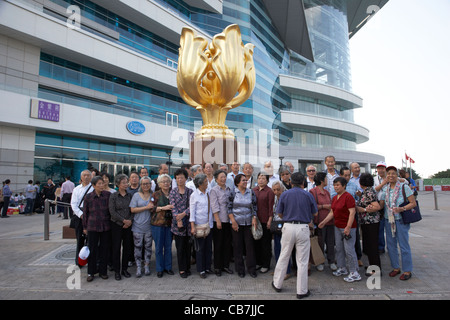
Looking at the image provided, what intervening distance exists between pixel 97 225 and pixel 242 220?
7.08 ft

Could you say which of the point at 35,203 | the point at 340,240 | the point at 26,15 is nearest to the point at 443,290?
the point at 340,240

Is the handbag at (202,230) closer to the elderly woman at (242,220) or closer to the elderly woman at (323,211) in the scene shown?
the elderly woman at (242,220)

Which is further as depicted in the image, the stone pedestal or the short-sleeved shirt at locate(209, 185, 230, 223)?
the stone pedestal

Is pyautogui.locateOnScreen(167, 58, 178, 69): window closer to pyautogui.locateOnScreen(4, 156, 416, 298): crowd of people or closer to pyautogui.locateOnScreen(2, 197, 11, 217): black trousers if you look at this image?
pyautogui.locateOnScreen(2, 197, 11, 217): black trousers

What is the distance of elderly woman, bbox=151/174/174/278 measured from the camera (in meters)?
3.95

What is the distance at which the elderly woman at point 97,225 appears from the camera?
3.85 m

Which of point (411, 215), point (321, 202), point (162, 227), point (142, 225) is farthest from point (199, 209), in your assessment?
point (411, 215)

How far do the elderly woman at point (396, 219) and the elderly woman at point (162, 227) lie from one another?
10.6ft

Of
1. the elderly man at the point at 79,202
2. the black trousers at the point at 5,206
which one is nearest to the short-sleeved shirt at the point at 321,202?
the elderly man at the point at 79,202

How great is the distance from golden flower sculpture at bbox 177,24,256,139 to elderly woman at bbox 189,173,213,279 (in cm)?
300

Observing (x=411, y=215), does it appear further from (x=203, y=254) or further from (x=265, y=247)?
(x=203, y=254)

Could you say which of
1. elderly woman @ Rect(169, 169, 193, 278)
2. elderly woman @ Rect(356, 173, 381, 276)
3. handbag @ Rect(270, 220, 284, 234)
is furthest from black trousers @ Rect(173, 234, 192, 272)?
elderly woman @ Rect(356, 173, 381, 276)

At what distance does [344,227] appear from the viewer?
3719 millimetres

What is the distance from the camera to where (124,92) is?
1844 centimetres
